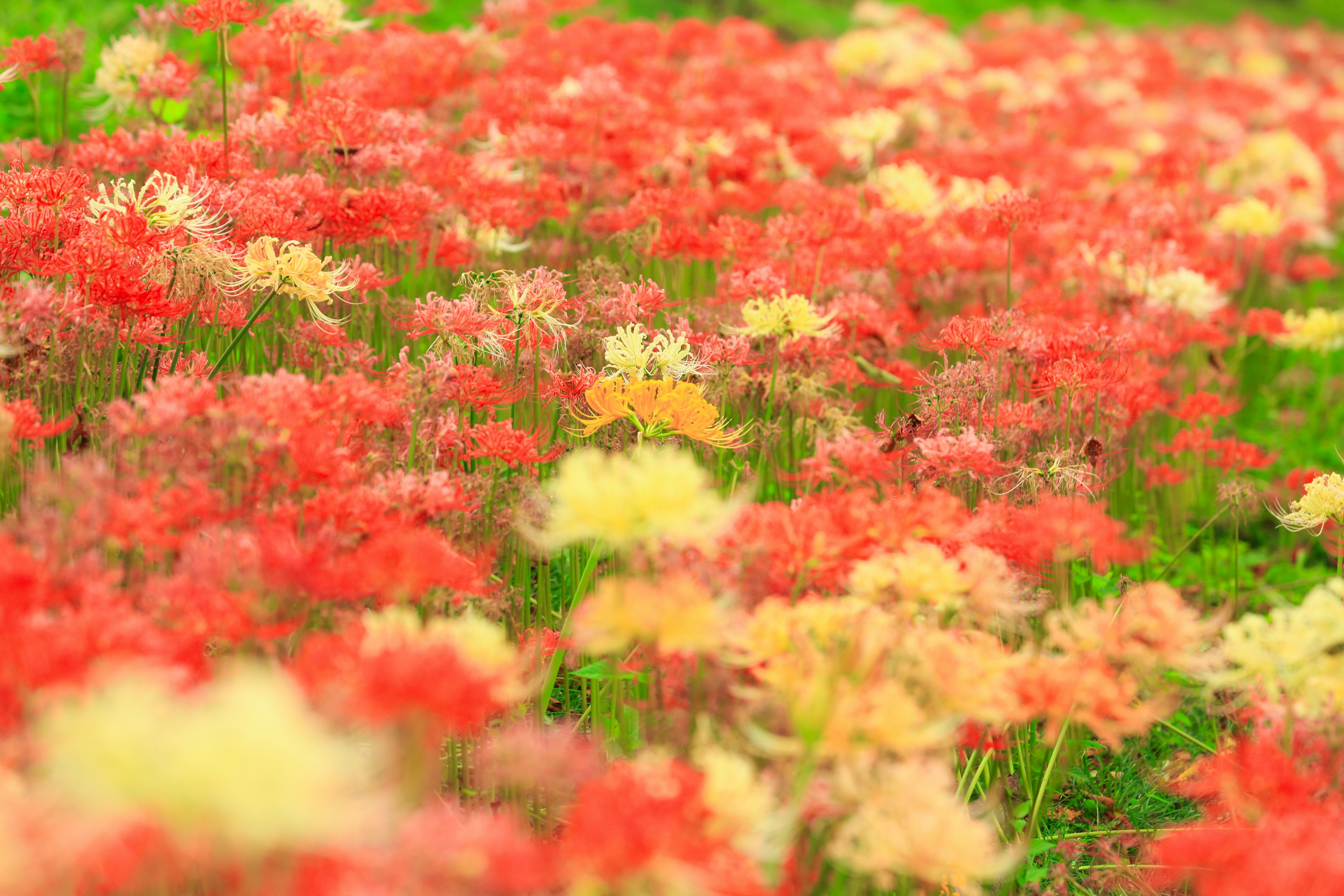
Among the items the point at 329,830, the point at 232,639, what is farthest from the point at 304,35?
the point at 329,830

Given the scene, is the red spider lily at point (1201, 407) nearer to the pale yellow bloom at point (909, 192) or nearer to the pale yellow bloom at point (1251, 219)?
the pale yellow bloom at point (909, 192)

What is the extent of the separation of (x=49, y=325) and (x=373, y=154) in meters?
1.38

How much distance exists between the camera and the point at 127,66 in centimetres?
486

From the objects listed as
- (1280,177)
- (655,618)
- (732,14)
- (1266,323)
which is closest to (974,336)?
(655,618)

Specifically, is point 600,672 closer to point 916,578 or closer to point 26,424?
point 916,578

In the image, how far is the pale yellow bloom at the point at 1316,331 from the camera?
543 centimetres

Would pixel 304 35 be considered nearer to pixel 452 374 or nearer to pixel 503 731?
pixel 452 374

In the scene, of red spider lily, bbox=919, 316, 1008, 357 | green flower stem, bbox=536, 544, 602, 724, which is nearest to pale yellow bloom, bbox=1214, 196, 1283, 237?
red spider lily, bbox=919, 316, 1008, 357

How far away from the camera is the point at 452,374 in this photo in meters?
2.85

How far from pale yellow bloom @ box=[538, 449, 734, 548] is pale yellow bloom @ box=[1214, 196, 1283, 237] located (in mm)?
5045

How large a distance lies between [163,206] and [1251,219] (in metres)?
5.11

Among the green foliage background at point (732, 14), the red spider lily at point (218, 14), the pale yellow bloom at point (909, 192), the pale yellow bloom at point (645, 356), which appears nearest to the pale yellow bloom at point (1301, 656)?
the pale yellow bloom at point (645, 356)

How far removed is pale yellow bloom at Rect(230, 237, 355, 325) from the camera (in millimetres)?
2992

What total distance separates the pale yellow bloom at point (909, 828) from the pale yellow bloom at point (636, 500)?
17.8 inches
